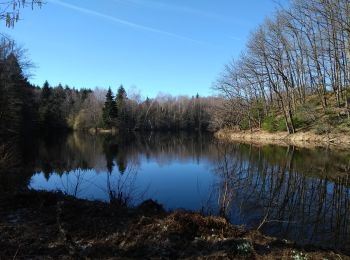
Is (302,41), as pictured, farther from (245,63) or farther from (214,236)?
(214,236)

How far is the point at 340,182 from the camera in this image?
1488 cm

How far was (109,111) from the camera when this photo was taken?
285 feet

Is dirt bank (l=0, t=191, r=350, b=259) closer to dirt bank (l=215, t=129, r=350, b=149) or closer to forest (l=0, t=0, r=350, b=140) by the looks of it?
forest (l=0, t=0, r=350, b=140)

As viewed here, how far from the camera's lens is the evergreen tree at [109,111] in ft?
284

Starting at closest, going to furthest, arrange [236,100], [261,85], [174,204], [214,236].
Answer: [214,236], [174,204], [261,85], [236,100]

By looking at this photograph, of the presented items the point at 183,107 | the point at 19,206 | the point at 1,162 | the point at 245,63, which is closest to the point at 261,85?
the point at 245,63

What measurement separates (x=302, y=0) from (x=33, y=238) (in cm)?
3252

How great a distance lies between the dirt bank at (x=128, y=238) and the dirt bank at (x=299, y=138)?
2025 centimetres

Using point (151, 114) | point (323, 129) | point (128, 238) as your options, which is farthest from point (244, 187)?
point (151, 114)

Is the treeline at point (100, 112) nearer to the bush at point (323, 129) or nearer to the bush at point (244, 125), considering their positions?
the bush at point (244, 125)

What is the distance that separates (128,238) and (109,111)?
81.9 metres

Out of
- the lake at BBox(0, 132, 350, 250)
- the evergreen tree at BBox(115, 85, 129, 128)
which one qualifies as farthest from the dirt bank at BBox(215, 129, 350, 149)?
the evergreen tree at BBox(115, 85, 129, 128)

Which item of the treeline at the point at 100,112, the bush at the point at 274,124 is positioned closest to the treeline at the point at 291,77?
the bush at the point at 274,124

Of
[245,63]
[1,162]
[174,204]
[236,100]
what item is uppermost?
[245,63]
